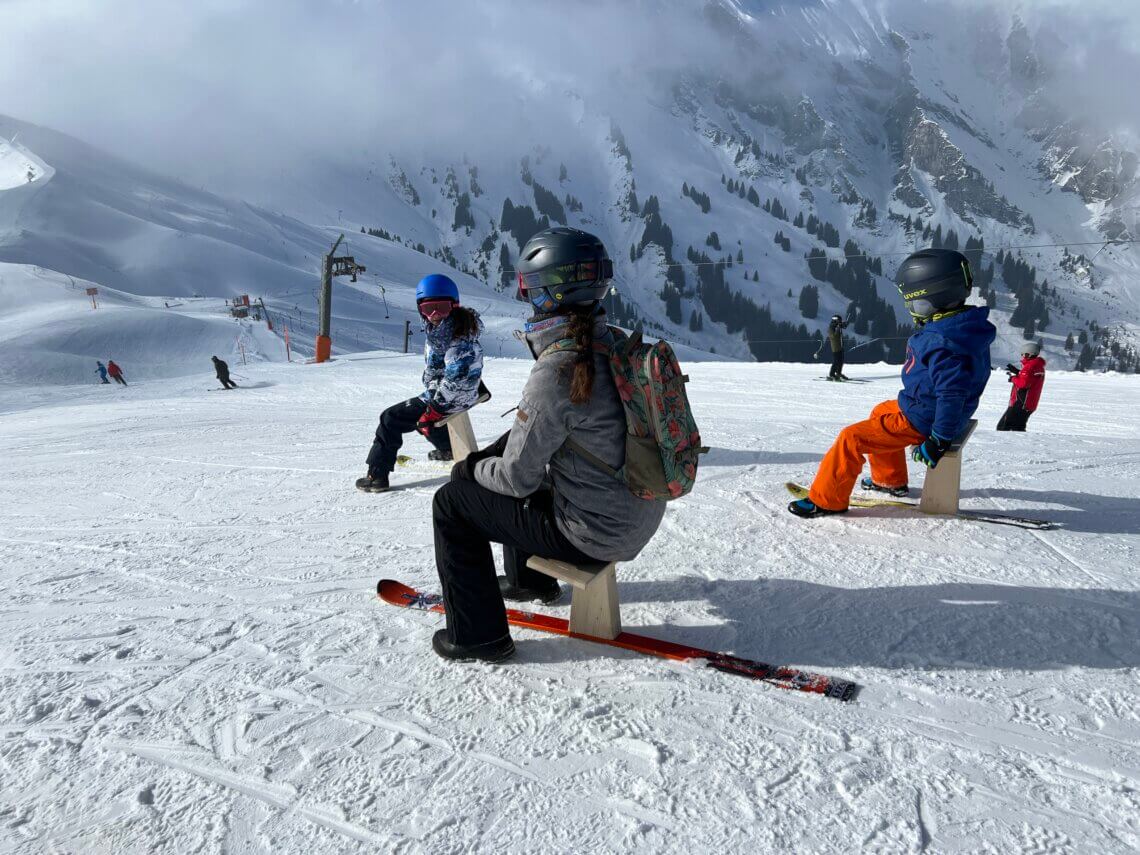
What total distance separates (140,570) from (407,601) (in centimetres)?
182

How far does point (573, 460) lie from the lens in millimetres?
2611

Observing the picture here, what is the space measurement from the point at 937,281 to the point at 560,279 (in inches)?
95.6

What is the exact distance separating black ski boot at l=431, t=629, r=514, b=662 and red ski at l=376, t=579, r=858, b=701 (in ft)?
0.93

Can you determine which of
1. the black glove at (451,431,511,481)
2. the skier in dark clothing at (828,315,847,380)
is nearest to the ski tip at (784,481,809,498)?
the black glove at (451,431,511,481)

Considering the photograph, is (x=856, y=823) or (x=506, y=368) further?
(x=506, y=368)

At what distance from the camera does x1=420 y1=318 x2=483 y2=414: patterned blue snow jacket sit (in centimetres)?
552

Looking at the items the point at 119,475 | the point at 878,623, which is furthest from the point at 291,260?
the point at 878,623

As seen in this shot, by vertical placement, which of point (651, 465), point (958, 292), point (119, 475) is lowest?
point (119, 475)

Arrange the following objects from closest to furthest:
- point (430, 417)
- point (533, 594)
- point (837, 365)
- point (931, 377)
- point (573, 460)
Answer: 1. point (573, 460)
2. point (533, 594)
3. point (931, 377)
4. point (430, 417)
5. point (837, 365)

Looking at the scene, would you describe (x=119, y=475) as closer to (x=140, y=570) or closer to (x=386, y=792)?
(x=140, y=570)

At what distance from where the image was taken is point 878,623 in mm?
3146

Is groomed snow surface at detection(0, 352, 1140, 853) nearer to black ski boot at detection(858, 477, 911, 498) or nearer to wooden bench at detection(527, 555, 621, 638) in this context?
wooden bench at detection(527, 555, 621, 638)

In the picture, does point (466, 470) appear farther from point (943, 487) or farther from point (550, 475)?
point (943, 487)

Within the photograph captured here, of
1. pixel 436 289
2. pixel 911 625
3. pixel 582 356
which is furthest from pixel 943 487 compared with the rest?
pixel 436 289
